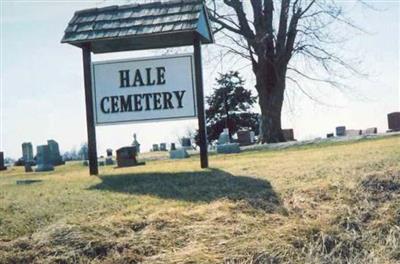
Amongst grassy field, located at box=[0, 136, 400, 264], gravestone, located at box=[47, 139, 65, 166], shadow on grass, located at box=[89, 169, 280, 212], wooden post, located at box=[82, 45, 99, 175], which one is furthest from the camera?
gravestone, located at box=[47, 139, 65, 166]

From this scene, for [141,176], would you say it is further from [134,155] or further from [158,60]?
[134,155]

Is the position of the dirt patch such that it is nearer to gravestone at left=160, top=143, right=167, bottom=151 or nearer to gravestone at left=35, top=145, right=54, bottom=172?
gravestone at left=35, top=145, right=54, bottom=172

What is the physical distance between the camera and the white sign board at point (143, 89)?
34.6 feet

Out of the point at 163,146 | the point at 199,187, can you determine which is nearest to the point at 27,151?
the point at 163,146

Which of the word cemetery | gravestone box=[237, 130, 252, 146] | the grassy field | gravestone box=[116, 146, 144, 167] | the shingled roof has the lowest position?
the grassy field

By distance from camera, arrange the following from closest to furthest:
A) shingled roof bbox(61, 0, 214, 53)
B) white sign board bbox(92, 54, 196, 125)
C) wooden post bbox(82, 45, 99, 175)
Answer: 1. shingled roof bbox(61, 0, 214, 53)
2. white sign board bbox(92, 54, 196, 125)
3. wooden post bbox(82, 45, 99, 175)

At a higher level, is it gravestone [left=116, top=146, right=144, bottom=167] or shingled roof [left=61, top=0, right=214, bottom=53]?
shingled roof [left=61, top=0, right=214, bottom=53]

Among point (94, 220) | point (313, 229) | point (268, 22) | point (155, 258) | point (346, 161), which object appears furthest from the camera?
point (268, 22)

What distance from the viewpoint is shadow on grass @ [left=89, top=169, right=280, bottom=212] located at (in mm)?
6926

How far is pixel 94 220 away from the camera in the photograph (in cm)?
632

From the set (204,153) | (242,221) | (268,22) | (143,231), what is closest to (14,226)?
(143,231)

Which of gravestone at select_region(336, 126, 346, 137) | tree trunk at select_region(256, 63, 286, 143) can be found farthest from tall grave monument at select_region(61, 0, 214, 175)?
gravestone at select_region(336, 126, 346, 137)

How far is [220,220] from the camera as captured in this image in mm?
6160

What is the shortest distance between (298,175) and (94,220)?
300cm
